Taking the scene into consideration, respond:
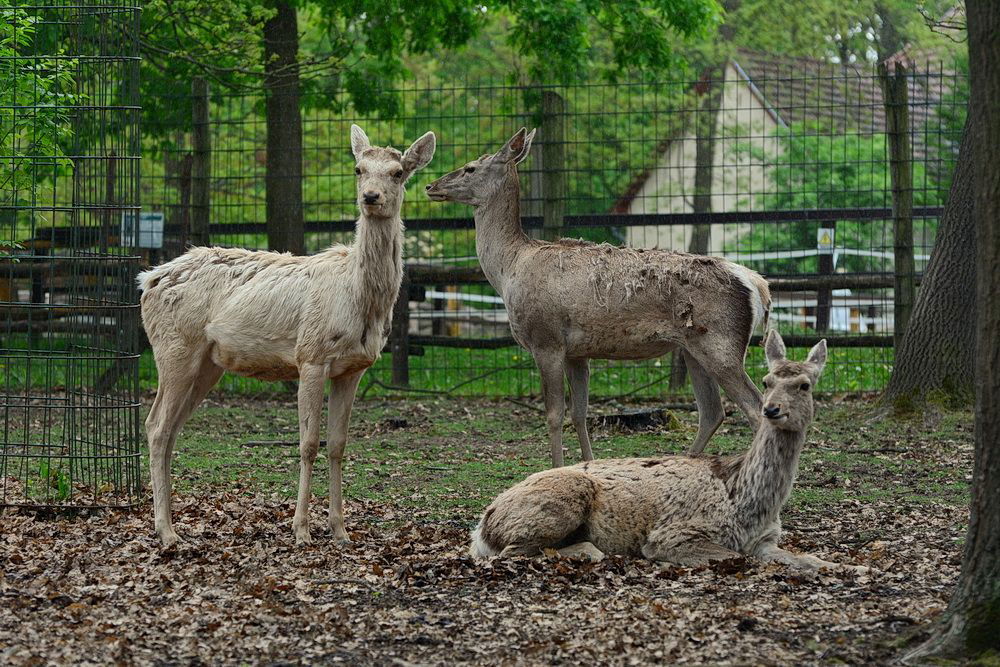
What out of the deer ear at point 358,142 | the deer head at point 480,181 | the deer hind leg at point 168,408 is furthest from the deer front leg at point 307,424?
the deer head at point 480,181

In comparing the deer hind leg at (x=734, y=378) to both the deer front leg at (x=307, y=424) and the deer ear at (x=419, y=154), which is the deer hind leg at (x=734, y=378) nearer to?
the deer ear at (x=419, y=154)

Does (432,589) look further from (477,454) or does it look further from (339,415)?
(477,454)

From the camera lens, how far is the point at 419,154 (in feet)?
23.4

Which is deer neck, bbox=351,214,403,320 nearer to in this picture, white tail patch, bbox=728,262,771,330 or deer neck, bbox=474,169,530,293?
deer neck, bbox=474,169,530,293

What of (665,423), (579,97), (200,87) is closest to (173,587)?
(665,423)

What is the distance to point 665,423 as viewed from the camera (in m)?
10.9

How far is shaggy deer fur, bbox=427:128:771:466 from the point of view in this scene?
333 inches

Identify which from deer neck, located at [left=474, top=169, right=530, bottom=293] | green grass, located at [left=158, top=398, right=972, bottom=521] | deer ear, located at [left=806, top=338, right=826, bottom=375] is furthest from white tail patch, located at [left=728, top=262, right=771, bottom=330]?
deer ear, located at [left=806, top=338, right=826, bottom=375]

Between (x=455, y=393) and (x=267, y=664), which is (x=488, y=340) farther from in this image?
(x=267, y=664)

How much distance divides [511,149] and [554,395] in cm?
199

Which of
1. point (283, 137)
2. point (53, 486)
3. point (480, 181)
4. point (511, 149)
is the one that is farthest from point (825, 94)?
point (53, 486)

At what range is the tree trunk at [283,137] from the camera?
13.4 meters

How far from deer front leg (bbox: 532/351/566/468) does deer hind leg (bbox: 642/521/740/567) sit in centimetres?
235

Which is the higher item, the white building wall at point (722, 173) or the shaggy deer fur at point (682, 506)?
the white building wall at point (722, 173)
